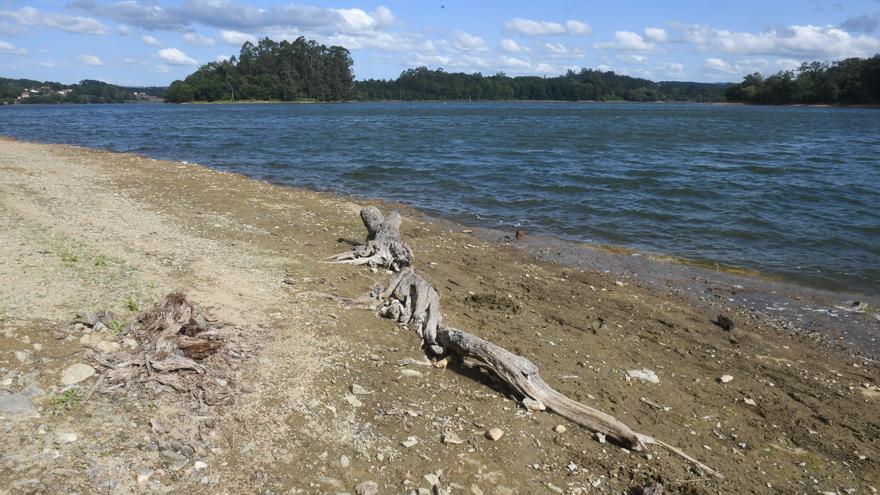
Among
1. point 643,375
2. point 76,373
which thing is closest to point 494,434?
point 643,375

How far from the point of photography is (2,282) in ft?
24.8

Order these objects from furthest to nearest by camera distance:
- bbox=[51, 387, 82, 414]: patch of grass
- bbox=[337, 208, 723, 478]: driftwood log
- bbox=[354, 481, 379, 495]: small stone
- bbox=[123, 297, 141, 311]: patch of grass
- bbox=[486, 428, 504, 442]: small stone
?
bbox=[123, 297, 141, 311]: patch of grass → bbox=[337, 208, 723, 478]: driftwood log → bbox=[486, 428, 504, 442]: small stone → bbox=[51, 387, 82, 414]: patch of grass → bbox=[354, 481, 379, 495]: small stone

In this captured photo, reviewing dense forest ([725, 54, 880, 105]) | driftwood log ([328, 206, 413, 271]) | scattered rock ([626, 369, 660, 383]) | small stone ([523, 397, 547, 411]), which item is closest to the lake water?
driftwood log ([328, 206, 413, 271])

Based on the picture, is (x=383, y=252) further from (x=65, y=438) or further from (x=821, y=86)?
(x=821, y=86)

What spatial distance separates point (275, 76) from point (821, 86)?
13655 centimetres

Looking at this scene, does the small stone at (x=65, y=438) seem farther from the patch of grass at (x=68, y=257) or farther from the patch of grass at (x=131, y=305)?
the patch of grass at (x=68, y=257)

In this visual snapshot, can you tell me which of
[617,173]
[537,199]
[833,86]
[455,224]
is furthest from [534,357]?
[833,86]

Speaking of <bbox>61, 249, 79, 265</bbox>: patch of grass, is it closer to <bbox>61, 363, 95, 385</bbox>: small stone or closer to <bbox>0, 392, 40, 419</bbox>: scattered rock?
<bbox>61, 363, 95, 385</bbox>: small stone

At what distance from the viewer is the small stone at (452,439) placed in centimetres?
543

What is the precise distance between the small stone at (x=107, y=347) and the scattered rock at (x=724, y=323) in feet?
27.5

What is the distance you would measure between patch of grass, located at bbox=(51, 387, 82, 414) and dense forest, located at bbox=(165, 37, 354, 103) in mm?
171238

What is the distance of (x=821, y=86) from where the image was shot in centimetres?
13038

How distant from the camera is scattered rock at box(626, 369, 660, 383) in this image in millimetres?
7253

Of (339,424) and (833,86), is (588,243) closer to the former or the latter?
(339,424)
